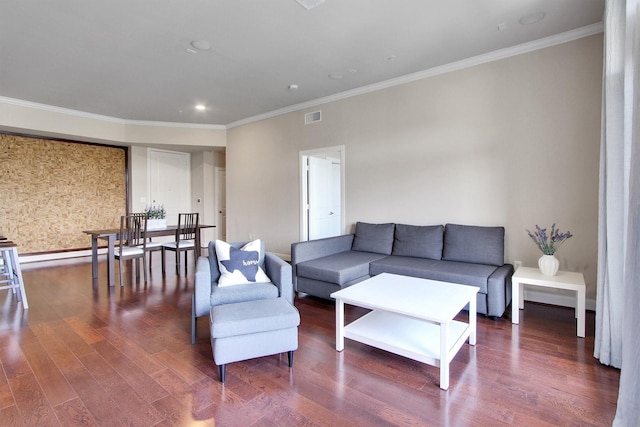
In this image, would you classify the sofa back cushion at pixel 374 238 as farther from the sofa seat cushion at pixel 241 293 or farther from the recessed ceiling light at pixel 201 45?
the recessed ceiling light at pixel 201 45

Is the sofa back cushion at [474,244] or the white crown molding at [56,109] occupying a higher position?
the white crown molding at [56,109]

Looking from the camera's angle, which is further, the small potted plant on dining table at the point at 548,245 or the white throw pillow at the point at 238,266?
the small potted plant on dining table at the point at 548,245

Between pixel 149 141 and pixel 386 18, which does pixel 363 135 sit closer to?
pixel 386 18

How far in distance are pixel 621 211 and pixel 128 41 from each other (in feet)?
14.7

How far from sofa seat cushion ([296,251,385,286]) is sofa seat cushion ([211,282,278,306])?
0.87 m

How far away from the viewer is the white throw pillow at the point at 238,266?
8.88 ft

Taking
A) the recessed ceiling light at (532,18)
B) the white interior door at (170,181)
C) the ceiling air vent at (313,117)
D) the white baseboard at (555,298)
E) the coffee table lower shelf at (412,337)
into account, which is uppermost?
the recessed ceiling light at (532,18)

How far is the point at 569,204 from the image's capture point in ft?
10.7

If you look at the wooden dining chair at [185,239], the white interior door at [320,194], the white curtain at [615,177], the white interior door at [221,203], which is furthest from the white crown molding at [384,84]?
the wooden dining chair at [185,239]

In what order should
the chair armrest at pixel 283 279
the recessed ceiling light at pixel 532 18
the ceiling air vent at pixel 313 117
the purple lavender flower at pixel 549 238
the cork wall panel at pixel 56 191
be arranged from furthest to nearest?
the cork wall panel at pixel 56 191
the ceiling air vent at pixel 313 117
the purple lavender flower at pixel 549 238
the recessed ceiling light at pixel 532 18
the chair armrest at pixel 283 279

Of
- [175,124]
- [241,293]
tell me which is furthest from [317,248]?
[175,124]

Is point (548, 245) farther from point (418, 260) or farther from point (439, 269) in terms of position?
point (418, 260)

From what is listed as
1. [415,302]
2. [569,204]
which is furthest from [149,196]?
[569,204]

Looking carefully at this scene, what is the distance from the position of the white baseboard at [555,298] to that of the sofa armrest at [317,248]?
85.7 inches
